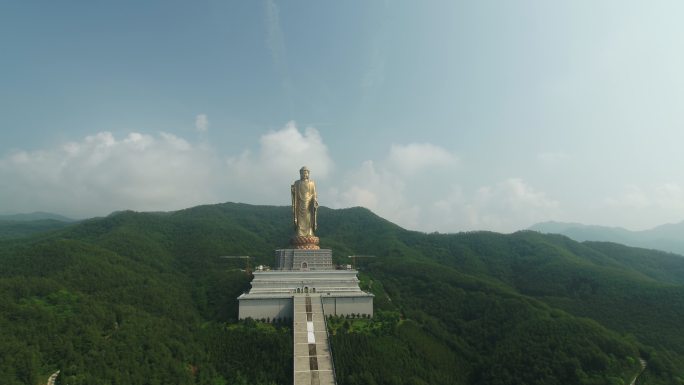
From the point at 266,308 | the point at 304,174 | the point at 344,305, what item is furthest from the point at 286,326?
the point at 304,174

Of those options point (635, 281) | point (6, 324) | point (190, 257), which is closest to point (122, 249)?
point (190, 257)

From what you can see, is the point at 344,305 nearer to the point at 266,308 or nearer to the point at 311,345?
A: the point at 266,308

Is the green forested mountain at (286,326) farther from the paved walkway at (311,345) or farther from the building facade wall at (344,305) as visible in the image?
the building facade wall at (344,305)

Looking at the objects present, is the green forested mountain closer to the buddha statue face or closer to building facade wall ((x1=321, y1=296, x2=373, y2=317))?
building facade wall ((x1=321, y1=296, x2=373, y2=317))

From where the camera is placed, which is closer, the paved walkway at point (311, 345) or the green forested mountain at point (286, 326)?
the green forested mountain at point (286, 326)

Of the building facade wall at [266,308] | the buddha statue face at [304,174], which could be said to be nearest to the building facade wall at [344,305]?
the building facade wall at [266,308]
